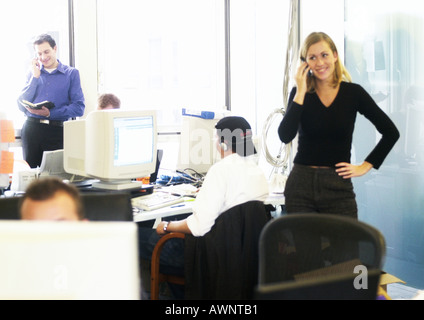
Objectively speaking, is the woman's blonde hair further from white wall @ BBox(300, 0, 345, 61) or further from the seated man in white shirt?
white wall @ BBox(300, 0, 345, 61)

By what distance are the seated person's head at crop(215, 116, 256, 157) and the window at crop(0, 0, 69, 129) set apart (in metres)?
2.69

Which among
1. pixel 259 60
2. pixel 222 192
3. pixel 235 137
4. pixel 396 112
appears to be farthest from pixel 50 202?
pixel 259 60

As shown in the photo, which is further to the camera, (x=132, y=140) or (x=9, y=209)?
(x=132, y=140)

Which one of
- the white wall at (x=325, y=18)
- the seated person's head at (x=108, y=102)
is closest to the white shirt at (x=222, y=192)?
the seated person's head at (x=108, y=102)

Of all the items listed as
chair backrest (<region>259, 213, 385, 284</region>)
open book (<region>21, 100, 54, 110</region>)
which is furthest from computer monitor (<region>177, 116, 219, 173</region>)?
chair backrest (<region>259, 213, 385, 284</region>)

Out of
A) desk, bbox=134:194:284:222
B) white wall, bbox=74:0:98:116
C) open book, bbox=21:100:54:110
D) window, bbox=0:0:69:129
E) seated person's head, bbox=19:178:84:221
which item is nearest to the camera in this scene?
seated person's head, bbox=19:178:84:221

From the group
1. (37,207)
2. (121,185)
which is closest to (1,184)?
(121,185)

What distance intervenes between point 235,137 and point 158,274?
0.78 metres

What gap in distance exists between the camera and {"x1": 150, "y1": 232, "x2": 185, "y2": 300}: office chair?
8.93 ft

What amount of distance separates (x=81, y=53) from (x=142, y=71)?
2.30 feet

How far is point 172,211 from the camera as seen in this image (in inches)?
116

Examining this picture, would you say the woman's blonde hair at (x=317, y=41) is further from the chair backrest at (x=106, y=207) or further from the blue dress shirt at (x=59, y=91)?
the blue dress shirt at (x=59, y=91)

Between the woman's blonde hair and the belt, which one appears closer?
the woman's blonde hair

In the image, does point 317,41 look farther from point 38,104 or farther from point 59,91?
point 59,91
